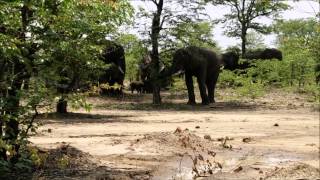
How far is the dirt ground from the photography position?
9.30m

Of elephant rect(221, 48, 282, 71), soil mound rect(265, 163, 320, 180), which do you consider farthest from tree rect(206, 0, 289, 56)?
soil mound rect(265, 163, 320, 180)

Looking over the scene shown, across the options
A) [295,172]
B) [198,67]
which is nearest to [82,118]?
[198,67]

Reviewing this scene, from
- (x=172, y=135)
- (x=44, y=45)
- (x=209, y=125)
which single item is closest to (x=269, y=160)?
(x=172, y=135)

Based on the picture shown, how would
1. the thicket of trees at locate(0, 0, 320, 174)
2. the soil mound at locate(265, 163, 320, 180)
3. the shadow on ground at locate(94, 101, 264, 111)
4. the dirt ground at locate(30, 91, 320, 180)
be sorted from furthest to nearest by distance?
1. the shadow on ground at locate(94, 101, 264, 111)
2. the dirt ground at locate(30, 91, 320, 180)
3. the soil mound at locate(265, 163, 320, 180)
4. the thicket of trees at locate(0, 0, 320, 174)

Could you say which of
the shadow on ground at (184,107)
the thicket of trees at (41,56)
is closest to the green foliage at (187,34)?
the shadow on ground at (184,107)

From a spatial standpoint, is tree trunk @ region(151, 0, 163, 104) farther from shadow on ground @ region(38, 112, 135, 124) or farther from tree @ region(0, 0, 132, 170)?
tree @ region(0, 0, 132, 170)

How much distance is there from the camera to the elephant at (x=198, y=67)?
25781mm

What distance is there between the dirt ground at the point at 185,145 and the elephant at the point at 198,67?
6052 millimetres

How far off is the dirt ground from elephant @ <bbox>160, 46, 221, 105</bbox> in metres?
6.05

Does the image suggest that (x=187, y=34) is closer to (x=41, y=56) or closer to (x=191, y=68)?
(x=191, y=68)

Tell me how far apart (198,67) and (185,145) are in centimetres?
1520

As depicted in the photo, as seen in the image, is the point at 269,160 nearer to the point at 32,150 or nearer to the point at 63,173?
the point at 63,173

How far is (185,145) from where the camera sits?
37.4 ft

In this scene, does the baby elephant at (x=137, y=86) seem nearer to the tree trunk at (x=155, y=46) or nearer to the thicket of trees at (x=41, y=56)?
the tree trunk at (x=155, y=46)
